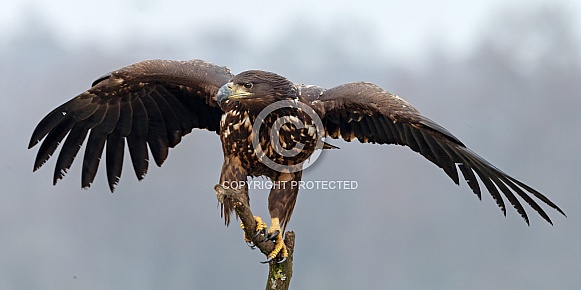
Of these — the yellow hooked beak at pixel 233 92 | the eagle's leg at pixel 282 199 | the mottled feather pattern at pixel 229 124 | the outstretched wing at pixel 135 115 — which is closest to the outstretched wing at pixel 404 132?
the mottled feather pattern at pixel 229 124

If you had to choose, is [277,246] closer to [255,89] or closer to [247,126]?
[247,126]

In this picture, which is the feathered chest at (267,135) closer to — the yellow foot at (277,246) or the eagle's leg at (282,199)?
the eagle's leg at (282,199)

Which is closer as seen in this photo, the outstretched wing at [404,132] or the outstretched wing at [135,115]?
the outstretched wing at [404,132]

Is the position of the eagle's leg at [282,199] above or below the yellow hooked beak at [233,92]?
below

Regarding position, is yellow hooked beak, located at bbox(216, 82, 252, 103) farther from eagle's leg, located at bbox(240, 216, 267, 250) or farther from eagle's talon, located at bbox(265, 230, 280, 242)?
eagle's talon, located at bbox(265, 230, 280, 242)

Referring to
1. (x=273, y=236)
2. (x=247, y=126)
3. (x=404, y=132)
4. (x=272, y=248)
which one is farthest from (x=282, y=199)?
(x=404, y=132)

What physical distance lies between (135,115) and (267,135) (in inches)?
73.8

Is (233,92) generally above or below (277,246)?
above

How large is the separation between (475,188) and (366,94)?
4.32 feet

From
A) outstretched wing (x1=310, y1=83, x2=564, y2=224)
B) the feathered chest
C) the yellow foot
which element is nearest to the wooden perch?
the yellow foot

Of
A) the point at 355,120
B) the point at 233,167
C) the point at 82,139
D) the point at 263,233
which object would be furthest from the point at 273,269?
the point at 82,139

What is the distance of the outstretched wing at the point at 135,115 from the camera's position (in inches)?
341

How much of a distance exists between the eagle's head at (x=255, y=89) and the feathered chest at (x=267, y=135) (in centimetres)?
13

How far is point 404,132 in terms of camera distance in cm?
833
